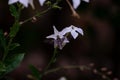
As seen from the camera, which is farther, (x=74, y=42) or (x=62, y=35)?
(x=74, y=42)

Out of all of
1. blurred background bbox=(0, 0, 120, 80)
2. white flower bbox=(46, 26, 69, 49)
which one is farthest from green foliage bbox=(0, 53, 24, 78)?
blurred background bbox=(0, 0, 120, 80)

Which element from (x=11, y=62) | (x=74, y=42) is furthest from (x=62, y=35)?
(x=74, y=42)

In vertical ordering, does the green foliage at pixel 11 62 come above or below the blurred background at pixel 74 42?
below

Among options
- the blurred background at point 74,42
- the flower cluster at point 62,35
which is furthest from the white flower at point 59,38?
the blurred background at point 74,42

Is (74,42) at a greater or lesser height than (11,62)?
greater

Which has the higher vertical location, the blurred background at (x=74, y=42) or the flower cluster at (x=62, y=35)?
the blurred background at (x=74, y=42)

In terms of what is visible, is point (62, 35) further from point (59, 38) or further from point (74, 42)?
point (74, 42)

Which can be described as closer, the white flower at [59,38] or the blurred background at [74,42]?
the white flower at [59,38]

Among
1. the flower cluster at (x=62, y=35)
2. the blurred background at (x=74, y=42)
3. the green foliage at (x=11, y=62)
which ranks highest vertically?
the blurred background at (x=74, y=42)

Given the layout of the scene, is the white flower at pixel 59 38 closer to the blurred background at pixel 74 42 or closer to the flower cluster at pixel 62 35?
the flower cluster at pixel 62 35
